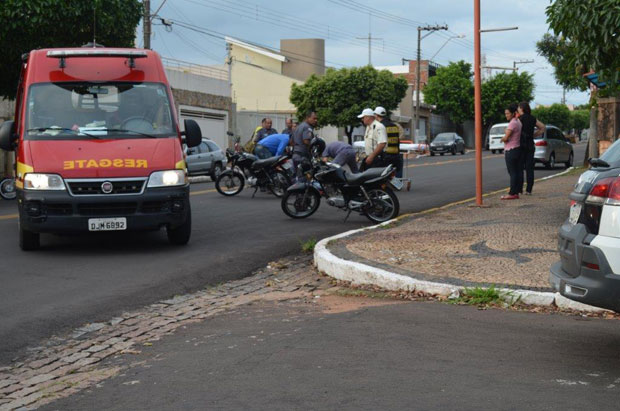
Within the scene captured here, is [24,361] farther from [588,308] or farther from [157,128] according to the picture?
[157,128]

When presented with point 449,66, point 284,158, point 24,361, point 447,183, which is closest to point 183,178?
point 24,361

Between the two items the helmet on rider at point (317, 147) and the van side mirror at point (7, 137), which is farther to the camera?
the helmet on rider at point (317, 147)

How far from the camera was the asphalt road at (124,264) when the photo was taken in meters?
7.20

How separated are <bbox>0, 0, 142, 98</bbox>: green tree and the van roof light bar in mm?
7310

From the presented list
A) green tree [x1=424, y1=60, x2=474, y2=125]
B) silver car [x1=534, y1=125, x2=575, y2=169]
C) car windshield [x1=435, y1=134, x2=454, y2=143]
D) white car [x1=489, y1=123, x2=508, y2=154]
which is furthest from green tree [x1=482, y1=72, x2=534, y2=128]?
silver car [x1=534, y1=125, x2=575, y2=169]

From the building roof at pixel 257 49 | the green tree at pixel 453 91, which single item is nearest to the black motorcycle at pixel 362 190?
the building roof at pixel 257 49

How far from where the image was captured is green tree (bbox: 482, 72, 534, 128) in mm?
78500

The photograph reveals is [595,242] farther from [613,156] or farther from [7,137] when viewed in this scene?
[7,137]

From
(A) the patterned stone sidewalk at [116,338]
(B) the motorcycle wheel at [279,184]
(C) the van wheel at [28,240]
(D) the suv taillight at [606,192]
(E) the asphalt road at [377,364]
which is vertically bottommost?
(A) the patterned stone sidewalk at [116,338]

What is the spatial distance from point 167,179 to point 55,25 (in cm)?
1076

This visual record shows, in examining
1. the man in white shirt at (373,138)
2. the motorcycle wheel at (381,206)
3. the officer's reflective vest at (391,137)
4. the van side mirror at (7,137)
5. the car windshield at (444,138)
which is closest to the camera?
the van side mirror at (7,137)

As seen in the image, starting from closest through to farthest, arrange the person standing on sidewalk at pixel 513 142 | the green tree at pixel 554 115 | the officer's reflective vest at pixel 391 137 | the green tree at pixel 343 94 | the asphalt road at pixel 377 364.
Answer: the asphalt road at pixel 377 364 → the person standing on sidewalk at pixel 513 142 → the officer's reflective vest at pixel 391 137 → the green tree at pixel 343 94 → the green tree at pixel 554 115

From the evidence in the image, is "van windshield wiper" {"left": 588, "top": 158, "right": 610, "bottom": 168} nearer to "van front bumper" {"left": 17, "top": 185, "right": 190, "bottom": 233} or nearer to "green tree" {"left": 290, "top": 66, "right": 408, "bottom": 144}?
"van front bumper" {"left": 17, "top": 185, "right": 190, "bottom": 233}

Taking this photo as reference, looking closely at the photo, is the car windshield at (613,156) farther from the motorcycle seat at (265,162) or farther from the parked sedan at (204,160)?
the parked sedan at (204,160)
